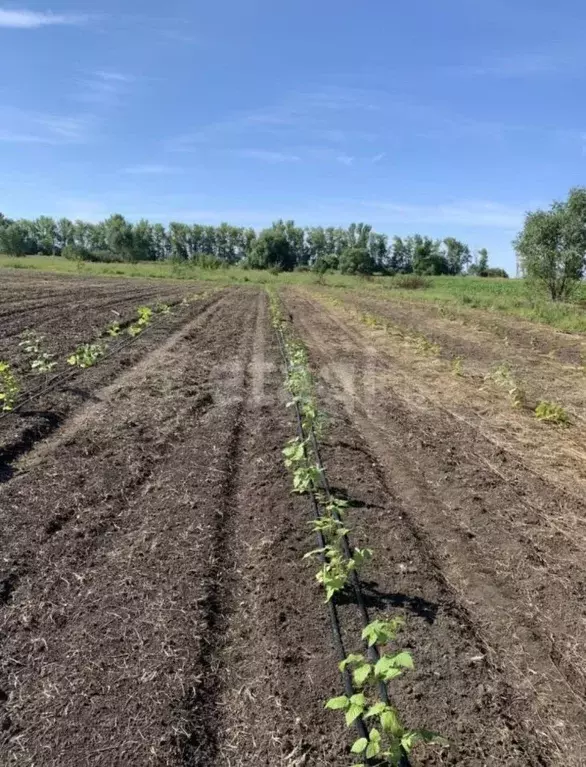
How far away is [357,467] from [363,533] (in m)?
1.40

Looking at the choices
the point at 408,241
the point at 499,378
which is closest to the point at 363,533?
the point at 499,378

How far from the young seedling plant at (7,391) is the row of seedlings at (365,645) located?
3806mm

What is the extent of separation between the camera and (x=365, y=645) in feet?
10.7

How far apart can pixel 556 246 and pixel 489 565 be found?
25.5 meters

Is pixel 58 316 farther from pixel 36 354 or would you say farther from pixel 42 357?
pixel 42 357

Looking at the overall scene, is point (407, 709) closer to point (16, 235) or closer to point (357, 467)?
point (357, 467)

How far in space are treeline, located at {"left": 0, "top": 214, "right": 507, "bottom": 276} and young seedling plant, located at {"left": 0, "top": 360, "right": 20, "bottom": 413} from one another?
265 feet

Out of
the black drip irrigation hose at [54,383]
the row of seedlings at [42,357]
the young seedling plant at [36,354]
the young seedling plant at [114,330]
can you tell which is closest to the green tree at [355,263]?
the young seedling plant at [114,330]

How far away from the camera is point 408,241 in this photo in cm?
10462

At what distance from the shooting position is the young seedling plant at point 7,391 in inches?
290

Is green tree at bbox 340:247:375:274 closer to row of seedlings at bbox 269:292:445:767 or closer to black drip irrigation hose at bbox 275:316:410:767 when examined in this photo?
row of seedlings at bbox 269:292:445:767

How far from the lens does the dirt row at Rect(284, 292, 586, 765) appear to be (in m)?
2.82

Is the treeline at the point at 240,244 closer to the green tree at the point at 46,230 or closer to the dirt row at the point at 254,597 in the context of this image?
the green tree at the point at 46,230

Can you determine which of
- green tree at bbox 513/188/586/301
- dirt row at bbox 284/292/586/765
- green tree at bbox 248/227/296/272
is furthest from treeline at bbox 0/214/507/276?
dirt row at bbox 284/292/586/765
